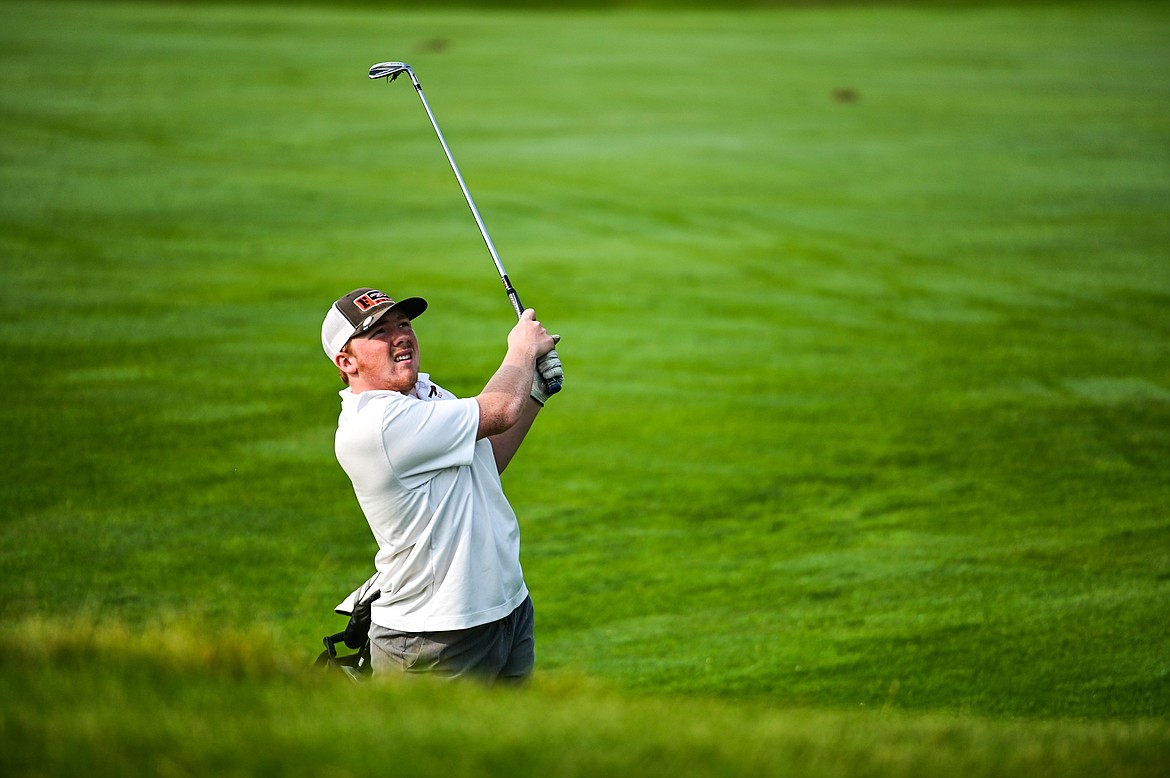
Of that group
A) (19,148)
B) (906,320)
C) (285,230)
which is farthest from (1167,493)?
(19,148)

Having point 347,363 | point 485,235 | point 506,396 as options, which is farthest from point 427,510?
point 485,235

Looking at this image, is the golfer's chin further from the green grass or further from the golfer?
the green grass

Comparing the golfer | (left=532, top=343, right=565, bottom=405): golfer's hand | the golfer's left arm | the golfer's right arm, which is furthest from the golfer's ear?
(left=532, top=343, right=565, bottom=405): golfer's hand

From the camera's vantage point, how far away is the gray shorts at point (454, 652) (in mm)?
4430

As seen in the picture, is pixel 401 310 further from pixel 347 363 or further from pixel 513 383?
pixel 513 383

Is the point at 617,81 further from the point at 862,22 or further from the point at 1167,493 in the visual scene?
the point at 1167,493

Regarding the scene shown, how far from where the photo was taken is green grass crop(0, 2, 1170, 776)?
151 inches

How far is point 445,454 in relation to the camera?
4.35 m

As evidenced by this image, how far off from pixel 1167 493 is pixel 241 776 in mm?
7904

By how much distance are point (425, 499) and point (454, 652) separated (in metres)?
0.57

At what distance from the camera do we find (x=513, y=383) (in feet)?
15.0

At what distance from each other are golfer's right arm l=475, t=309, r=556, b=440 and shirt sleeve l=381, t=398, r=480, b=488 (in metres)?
0.09

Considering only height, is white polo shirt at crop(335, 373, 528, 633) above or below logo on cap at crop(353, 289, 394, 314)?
below

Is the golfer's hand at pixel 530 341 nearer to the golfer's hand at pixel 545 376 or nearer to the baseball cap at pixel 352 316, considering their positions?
the golfer's hand at pixel 545 376
